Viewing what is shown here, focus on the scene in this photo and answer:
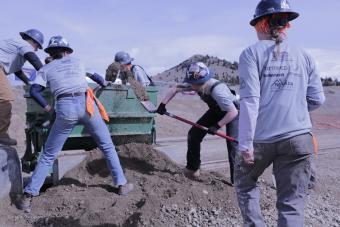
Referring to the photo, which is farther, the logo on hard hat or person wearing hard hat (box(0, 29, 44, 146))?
person wearing hard hat (box(0, 29, 44, 146))

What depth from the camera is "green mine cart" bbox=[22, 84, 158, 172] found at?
18.9 feet

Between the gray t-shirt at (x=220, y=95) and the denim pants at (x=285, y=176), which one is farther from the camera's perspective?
the gray t-shirt at (x=220, y=95)

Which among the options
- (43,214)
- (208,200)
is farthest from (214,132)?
(43,214)

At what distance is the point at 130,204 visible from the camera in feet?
15.7

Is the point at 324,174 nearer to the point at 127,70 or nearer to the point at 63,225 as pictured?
the point at 127,70

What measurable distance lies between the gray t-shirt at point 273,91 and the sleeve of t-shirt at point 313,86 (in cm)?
10

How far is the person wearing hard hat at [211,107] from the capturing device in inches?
213

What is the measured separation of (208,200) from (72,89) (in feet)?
6.14

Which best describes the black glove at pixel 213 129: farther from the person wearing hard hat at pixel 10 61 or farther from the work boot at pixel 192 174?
the person wearing hard hat at pixel 10 61

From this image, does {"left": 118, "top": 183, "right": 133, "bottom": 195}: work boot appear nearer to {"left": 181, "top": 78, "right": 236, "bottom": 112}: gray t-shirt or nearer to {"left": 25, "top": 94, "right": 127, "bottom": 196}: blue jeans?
{"left": 25, "top": 94, "right": 127, "bottom": 196}: blue jeans

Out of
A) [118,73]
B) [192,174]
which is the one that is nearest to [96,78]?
[118,73]

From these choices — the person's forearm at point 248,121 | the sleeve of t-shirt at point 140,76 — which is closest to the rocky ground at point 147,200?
the sleeve of t-shirt at point 140,76

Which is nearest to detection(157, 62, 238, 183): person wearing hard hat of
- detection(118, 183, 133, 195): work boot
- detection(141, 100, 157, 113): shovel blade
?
detection(141, 100, 157, 113): shovel blade

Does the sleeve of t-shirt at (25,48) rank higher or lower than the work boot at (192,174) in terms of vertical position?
higher
